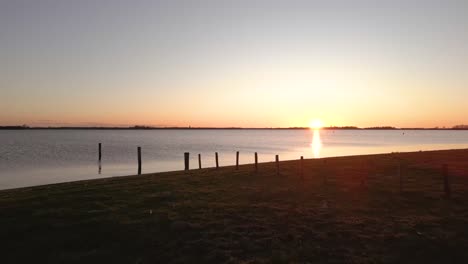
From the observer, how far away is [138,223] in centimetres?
1291

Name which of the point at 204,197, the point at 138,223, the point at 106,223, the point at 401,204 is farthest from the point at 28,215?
the point at 401,204

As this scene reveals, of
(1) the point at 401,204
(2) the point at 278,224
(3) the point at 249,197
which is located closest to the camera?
(2) the point at 278,224

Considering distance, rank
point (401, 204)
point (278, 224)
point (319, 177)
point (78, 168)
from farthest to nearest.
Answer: point (78, 168), point (319, 177), point (401, 204), point (278, 224)

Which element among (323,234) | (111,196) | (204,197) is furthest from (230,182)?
(323,234)

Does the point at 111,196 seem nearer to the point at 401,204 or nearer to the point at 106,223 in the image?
the point at 106,223

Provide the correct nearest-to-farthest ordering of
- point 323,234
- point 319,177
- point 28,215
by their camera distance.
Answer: point 323,234 → point 28,215 → point 319,177

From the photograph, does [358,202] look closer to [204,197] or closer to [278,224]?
[278,224]

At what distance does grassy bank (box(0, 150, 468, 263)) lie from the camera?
1018 cm

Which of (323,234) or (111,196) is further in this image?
(111,196)

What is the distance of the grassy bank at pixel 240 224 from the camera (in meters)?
10.2

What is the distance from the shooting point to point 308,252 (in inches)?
403

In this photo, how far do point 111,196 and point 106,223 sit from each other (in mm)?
5108

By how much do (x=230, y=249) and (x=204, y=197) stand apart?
288 inches

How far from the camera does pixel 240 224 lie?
12.9m
